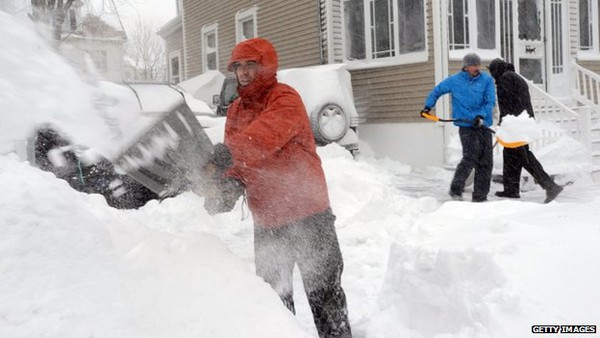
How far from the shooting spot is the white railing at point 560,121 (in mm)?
8430

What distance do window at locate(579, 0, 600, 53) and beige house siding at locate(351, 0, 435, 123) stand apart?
412cm

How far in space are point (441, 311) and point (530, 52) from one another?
9.57 metres

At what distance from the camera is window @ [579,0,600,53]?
39.3ft

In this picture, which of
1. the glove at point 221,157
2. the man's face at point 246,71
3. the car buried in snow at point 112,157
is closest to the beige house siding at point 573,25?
the car buried in snow at point 112,157

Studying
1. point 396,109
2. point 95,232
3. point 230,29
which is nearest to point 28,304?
point 95,232

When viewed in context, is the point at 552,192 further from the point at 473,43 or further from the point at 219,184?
the point at 219,184

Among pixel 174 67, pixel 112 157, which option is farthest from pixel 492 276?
pixel 174 67

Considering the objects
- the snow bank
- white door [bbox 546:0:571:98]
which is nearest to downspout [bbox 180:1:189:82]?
white door [bbox 546:0:571:98]

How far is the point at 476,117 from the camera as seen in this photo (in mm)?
6668

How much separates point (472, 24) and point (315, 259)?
8.33 meters

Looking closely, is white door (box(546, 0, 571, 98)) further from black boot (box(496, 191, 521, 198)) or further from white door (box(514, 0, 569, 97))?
black boot (box(496, 191, 521, 198))

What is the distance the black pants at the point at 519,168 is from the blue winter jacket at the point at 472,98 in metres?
0.50

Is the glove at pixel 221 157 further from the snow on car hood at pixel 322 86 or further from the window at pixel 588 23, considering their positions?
the window at pixel 588 23

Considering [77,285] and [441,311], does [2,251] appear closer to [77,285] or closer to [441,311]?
[77,285]
